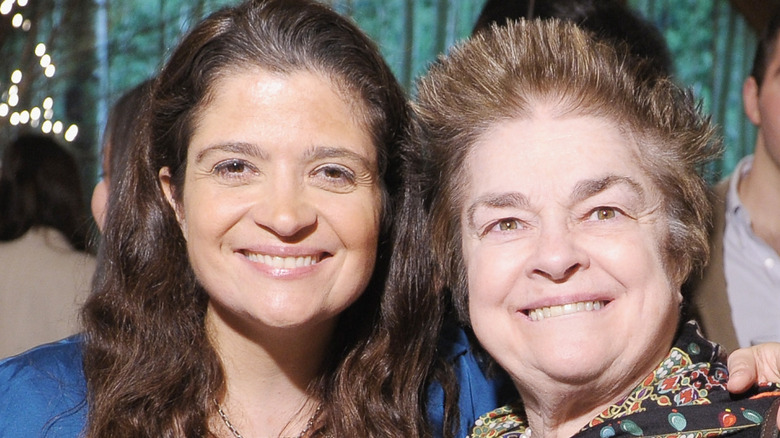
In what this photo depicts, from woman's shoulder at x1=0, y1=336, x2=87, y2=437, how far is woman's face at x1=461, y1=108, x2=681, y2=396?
0.86 m

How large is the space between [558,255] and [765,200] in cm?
141

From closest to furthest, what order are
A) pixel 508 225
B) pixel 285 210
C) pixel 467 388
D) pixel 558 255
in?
pixel 558 255 < pixel 508 225 < pixel 285 210 < pixel 467 388

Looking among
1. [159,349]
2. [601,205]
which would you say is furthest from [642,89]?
[159,349]

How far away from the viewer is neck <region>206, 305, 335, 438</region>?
2.12m

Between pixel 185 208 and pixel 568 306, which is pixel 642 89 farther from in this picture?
pixel 185 208

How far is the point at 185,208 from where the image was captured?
6.82 ft


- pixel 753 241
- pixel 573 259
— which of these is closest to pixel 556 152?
pixel 573 259

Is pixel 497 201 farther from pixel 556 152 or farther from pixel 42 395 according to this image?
pixel 42 395

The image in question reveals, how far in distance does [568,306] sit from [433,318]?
56 cm

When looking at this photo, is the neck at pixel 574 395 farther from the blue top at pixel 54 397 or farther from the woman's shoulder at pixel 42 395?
the woman's shoulder at pixel 42 395

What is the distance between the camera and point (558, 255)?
172cm

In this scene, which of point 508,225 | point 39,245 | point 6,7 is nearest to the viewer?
point 508,225

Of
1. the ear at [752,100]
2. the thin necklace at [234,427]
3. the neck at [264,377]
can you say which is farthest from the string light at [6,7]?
the ear at [752,100]

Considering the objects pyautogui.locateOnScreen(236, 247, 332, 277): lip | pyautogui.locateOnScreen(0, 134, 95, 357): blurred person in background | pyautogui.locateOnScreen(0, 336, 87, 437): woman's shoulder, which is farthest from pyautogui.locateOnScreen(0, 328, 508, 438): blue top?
pyautogui.locateOnScreen(0, 134, 95, 357): blurred person in background
